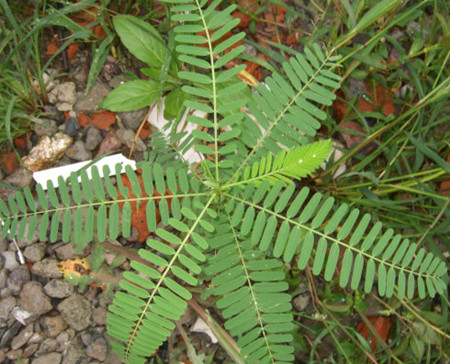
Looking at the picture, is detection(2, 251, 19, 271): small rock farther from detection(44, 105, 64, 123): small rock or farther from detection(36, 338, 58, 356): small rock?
detection(44, 105, 64, 123): small rock

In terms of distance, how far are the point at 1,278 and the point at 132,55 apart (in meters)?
1.33

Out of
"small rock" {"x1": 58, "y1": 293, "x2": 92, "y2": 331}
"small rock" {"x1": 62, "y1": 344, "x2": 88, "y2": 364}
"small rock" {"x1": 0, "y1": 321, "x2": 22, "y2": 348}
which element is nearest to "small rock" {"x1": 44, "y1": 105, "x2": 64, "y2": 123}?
"small rock" {"x1": 58, "y1": 293, "x2": 92, "y2": 331}

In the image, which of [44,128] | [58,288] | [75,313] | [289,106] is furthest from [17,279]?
[289,106]

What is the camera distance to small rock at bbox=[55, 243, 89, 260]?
221 cm

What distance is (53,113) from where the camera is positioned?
2.31m

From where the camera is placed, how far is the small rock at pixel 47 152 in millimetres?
2246

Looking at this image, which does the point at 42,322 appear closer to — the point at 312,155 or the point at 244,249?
the point at 244,249

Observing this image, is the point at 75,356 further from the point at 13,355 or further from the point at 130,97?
the point at 130,97

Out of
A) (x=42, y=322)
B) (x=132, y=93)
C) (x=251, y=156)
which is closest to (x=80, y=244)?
(x=42, y=322)

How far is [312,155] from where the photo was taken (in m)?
1.58

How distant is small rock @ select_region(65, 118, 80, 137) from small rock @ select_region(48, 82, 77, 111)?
0.07 meters

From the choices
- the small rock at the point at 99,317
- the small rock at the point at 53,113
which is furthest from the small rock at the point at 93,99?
the small rock at the point at 99,317

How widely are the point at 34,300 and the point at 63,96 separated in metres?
1.05

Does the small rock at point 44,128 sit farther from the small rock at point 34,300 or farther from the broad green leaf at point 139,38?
the small rock at point 34,300
